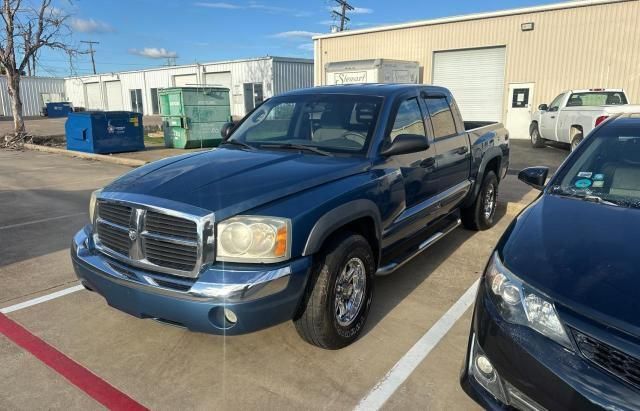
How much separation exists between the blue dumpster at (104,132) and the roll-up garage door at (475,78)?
1293cm

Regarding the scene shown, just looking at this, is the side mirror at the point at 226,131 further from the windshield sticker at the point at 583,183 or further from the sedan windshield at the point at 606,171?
the windshield sticker at the point at 583,183

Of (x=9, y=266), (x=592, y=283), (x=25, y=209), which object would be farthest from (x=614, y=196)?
(x=25, y=209)

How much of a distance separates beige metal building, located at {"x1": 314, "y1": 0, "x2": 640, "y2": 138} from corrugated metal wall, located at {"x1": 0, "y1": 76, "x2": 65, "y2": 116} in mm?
38590

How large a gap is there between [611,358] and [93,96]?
2137 inches

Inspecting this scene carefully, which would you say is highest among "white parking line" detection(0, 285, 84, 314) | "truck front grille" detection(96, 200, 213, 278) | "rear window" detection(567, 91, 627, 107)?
"rear window" detection(567, 91, 627, 107)

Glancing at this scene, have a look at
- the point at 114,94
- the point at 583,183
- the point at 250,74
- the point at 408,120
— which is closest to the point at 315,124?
the point at 408,120

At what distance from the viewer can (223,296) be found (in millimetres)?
2529

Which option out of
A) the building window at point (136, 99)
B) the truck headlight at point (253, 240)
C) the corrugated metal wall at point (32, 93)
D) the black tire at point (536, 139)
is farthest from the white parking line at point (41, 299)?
the corrugated metal wall at point (32, 93)

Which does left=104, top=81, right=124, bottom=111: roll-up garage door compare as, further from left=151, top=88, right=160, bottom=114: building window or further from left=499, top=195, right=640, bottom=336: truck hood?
left=499, top=195, right=640, bottom=336: truck hood

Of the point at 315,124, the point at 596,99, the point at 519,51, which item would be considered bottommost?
the point at 315,124

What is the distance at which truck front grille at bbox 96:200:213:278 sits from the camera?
2.66 meters

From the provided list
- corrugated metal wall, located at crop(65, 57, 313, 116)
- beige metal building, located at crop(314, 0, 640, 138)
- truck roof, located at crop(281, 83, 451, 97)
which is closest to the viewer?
truck roof, located at crop(281, 83, 451, 97)

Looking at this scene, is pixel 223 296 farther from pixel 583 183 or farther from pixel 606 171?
pixel 606 171

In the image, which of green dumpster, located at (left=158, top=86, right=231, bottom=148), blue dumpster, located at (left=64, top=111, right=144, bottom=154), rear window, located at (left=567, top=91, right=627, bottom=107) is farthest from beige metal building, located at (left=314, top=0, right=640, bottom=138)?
blue dumpster, located at (left=64, top=111, right=144, bottom=154)
